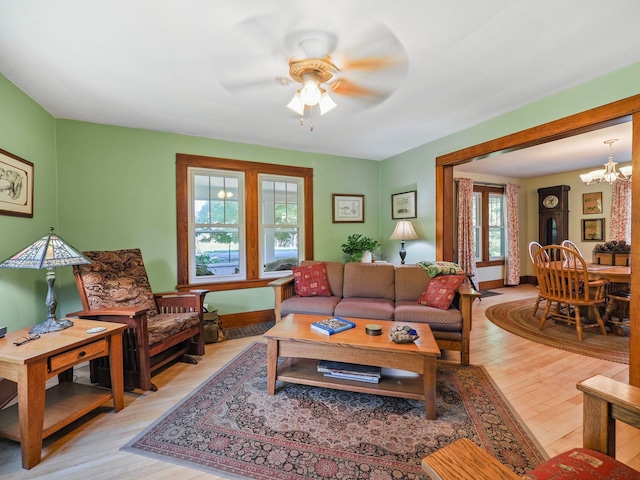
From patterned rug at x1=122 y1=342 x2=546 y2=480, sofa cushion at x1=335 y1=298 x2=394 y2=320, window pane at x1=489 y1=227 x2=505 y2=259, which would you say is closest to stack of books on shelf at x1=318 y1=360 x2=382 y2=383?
patterned rug at x1=122 y1=342 x2=546 y2=480

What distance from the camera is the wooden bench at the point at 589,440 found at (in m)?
0.72

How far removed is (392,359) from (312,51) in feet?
6.76

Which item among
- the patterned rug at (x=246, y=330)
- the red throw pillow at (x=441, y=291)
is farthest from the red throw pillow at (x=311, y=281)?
the red throw pillow at (x=441, y=291)

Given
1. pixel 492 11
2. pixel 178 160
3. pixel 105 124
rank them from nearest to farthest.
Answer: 1. pixel 492 11
2. pixel 105 124
3. pixel 178 160

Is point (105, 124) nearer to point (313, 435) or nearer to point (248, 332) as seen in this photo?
point (248, 332)

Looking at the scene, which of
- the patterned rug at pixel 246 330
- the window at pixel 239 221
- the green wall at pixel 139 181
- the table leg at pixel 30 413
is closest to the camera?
the table leg at pixel 30 413

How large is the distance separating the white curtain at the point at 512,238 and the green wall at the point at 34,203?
7.35 metres

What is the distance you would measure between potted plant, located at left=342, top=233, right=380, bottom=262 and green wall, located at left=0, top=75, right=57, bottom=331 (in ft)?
11.2

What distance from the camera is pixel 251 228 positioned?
3791 millimetres

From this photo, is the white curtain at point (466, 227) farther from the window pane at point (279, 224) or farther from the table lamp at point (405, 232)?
the window pane at point (279, 224)

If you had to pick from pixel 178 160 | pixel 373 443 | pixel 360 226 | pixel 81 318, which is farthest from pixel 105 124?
pixel 373 443

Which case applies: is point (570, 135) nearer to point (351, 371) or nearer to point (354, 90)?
point (354, 90)

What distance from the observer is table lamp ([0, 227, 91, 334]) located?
5.80ft

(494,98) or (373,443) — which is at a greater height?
(494,98)
